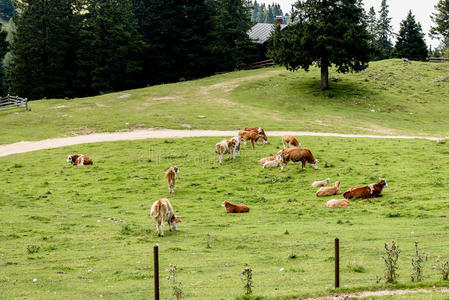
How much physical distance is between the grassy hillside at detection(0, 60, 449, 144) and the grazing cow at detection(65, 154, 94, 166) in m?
11.3

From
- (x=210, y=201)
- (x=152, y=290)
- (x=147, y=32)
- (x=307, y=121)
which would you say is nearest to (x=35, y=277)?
(x=152, y=290)

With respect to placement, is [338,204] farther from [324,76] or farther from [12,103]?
[12,103]

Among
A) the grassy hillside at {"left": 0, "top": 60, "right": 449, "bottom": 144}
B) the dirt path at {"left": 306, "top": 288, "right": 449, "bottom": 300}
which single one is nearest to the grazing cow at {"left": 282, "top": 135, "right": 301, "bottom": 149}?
the grassy hillside at {"left": 0, "top": 60, "right": 449, "bottom": 144}

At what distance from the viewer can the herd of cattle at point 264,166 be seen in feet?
64.8

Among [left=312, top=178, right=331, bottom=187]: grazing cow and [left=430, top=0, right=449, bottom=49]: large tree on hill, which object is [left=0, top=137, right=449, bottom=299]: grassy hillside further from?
[left=430, top=0, right=449, bottom=49]: large tree on hill

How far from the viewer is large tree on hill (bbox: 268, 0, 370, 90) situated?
61375 millimetres

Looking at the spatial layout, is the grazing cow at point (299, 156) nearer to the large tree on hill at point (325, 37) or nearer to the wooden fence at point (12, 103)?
the large tree on hill at point (325, 37)

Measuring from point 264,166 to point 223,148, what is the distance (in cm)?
352

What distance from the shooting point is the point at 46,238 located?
1909cm

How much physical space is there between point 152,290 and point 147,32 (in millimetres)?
81333

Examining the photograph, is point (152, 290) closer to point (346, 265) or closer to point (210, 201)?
point (346, 265)

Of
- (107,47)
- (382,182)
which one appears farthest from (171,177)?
(107,47)

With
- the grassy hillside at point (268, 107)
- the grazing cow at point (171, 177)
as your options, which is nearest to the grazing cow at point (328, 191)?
the grazing cow at point (171, 177)

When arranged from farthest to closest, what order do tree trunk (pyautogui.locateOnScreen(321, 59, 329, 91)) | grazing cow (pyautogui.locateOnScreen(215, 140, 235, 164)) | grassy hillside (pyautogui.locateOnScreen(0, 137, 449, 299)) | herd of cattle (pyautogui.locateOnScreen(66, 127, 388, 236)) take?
tree trunk (pyautogui.locateOnScreen(321, 59, 329, 91))
grazing cow (pyautogui.locateOnScreen(215, 140, 235, 164))
herd of cattle (pyautogui.locateOnScreen(66, 127, 388, 236))
grassy hillside (pyautogui.locateOnScreen(0, 137, 449, 299))
